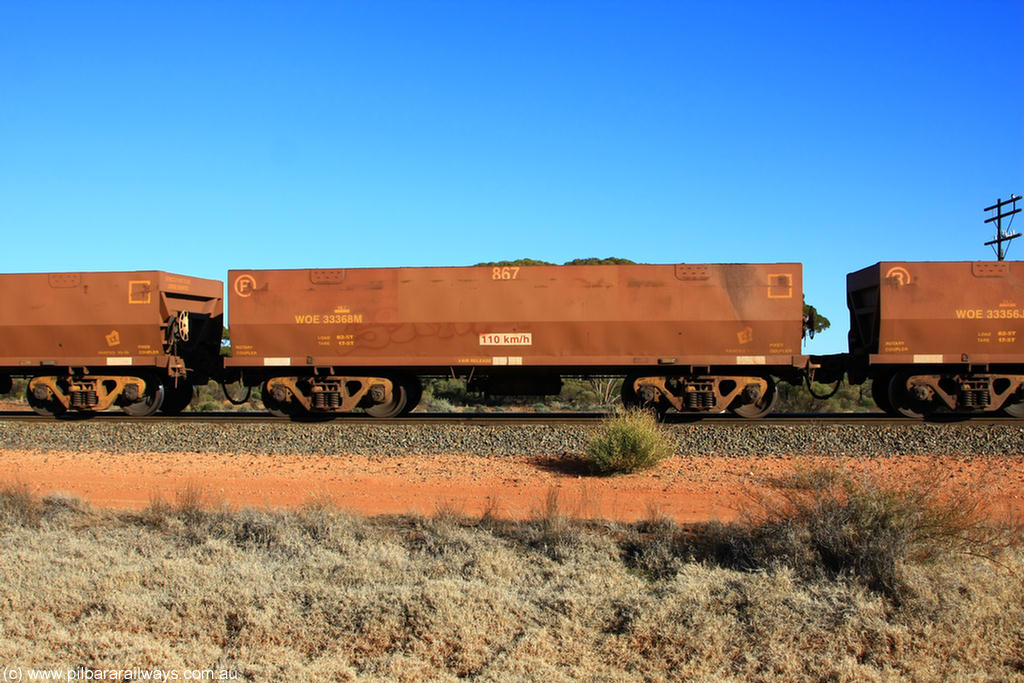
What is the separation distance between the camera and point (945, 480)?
31.3ft

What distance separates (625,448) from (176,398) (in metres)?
11.4

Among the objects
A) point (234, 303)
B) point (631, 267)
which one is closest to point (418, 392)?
point (234, 303)

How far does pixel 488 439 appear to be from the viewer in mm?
12742

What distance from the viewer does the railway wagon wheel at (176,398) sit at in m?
16.9

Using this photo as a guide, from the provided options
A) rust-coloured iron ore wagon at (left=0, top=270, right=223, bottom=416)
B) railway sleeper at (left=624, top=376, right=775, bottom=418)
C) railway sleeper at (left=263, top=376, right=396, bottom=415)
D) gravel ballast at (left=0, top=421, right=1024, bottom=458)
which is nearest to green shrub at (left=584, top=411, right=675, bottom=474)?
gravel ballast at (left=0, top=421, right=1024, bottom=458)

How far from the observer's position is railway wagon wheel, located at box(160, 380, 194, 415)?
55.5 ft

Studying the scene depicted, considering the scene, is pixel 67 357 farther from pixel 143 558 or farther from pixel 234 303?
pixel 143 558

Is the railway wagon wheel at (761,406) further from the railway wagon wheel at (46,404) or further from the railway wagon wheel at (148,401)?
the railway wagon wheel at (46,404)

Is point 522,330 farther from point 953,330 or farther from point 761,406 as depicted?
point 953,330

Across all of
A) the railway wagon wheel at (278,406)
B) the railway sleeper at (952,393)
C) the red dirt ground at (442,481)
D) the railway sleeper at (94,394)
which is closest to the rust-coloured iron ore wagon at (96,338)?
the railway sleeper at (94,394)

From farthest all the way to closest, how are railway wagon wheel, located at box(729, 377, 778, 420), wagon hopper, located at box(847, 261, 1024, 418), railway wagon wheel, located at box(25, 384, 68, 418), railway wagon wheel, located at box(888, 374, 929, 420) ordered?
railway wagon wheel, located at box(25, 384, 68, 418), railway wagon wheel, located at box(729, 377, 778, 420), railway wagon wheel, located at box(888, 374, 929, 420), wagon hopper, located at box(847, 261, 1024, 418)

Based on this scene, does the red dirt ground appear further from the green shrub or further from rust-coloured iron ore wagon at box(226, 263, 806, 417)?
rust-coloured iron ore wagon at box(226, 263, 806, 417)

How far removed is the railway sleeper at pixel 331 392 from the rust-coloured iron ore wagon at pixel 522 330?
0.03m

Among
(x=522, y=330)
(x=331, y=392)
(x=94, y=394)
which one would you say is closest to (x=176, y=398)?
(x=94, y=394)
